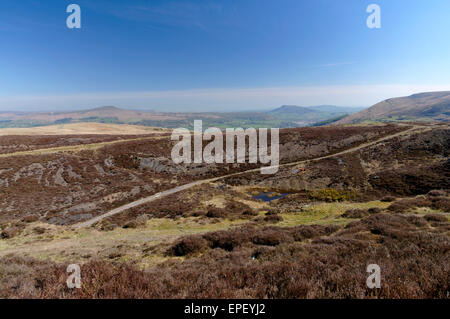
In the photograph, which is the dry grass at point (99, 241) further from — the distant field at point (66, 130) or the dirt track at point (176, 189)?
the distant field at point (66, 130)


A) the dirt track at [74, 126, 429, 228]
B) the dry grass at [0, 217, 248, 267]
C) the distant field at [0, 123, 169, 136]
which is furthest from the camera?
the distant field at [0, 123, 169, 136]

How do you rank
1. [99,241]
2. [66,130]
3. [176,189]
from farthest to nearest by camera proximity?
[66,130] → [176,189] → [99,241]

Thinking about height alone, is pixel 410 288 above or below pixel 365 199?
above

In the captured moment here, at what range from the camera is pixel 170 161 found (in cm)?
4678

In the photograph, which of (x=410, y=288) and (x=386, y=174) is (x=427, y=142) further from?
(x=410, y=288)

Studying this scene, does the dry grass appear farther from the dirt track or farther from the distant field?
the distant field

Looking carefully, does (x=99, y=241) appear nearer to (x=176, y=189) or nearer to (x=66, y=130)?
(x=176, y=189)

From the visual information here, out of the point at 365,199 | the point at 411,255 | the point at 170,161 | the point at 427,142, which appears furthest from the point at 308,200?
the point at 427,142

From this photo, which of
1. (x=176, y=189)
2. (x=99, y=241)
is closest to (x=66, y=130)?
(x=176, y=189)

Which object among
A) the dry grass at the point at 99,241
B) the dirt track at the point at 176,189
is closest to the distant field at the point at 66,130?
the dirt track at the point at 176,189

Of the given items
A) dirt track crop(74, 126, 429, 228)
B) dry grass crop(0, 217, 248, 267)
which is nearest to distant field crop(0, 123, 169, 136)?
dirt track crop(74, 126, 429, 228)

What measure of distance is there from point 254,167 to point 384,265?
39.5m

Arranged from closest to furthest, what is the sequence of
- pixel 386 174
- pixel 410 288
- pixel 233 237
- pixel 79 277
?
pixel 410 288 → pixel 79 277 → pixel 233 237 → pixel 386 174
